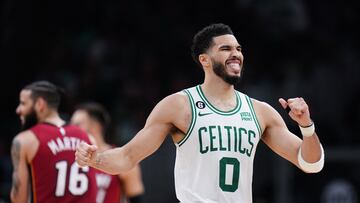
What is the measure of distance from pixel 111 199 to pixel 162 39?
5.57m

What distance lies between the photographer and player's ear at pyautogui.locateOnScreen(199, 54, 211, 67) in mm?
7242

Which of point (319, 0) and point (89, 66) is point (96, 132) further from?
point (319, 0)

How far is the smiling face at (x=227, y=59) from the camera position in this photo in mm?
7098

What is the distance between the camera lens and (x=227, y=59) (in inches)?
280

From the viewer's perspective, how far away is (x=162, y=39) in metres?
15.1

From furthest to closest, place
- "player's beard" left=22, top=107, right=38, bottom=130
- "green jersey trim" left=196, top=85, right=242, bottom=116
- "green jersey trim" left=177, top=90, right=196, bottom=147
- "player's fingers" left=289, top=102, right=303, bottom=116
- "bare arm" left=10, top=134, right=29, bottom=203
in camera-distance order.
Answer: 1. "player's beard" left=22, top=107, right=38, bottom=130
2. "bare arm" left=10, top=134, right=29, bottom=203
3. "green jersey trim" left=196, top=85, right=242, bottom=116
4. "green jersey trim" left=177, top=90, right=196, bottom=147
5. "player's fingers" left=289, top=102, right=303, bottom=116

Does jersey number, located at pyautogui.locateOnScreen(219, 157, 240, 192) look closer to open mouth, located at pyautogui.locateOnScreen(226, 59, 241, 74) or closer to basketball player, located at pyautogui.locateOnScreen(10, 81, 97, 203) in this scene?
open mouth, located at pyautogui.locateOnScreen(226, 59, 241, 74)

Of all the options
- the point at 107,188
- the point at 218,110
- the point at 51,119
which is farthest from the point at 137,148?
the point at 107,188

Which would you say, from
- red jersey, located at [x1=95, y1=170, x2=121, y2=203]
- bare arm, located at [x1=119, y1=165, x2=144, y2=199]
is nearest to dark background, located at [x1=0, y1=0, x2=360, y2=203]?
bare arm, located at [x1=119, y1=165, x2=144, y2=199]

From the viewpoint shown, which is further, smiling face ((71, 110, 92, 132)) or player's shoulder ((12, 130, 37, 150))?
smiling face ((71, 110, 92, 132))

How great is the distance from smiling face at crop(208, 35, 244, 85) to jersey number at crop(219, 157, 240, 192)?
24.5 inches

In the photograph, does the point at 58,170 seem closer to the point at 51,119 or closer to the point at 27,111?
the point at 51,119

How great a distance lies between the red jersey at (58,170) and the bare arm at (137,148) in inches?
55.3

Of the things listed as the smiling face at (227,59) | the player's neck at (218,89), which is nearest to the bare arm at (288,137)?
the player's neck at (218,89)
